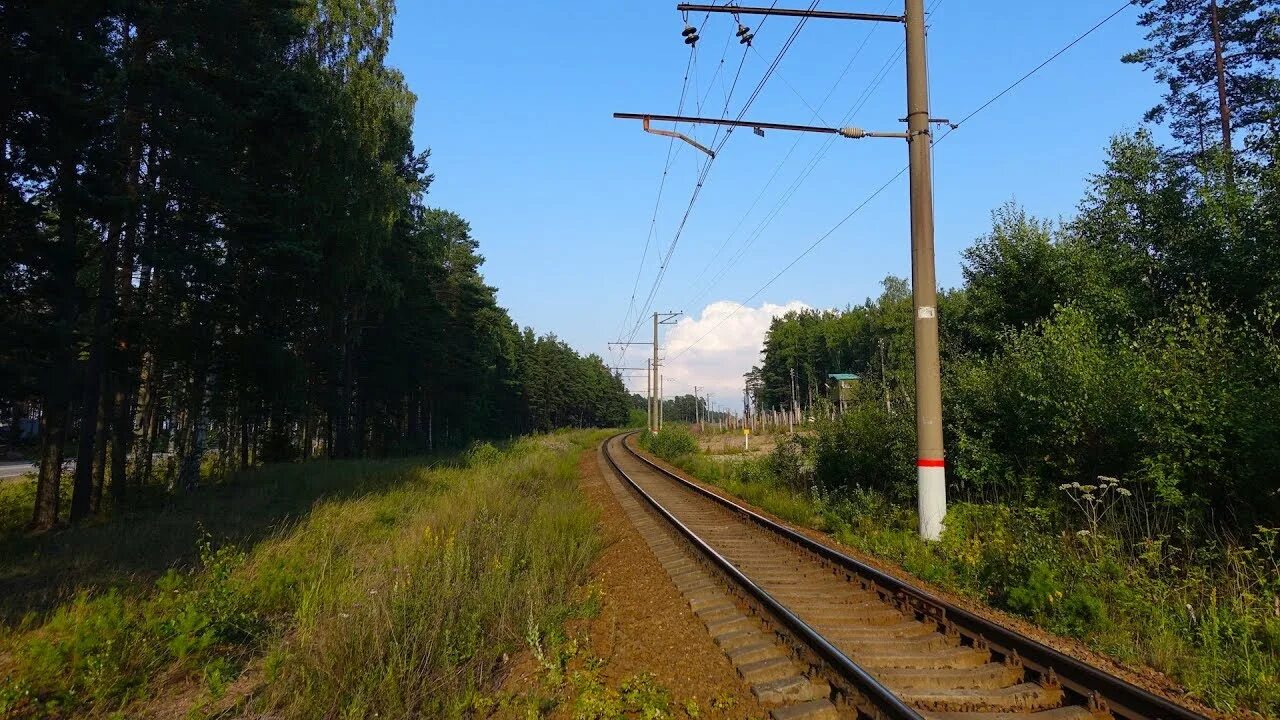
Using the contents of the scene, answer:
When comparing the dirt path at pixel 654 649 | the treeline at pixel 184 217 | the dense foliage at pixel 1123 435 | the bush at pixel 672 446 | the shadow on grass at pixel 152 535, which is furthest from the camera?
the bush at pixel 672 446

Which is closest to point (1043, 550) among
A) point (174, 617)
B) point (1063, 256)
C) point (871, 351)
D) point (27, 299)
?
point (174, 617)

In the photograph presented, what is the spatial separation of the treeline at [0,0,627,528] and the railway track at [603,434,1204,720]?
1200cm

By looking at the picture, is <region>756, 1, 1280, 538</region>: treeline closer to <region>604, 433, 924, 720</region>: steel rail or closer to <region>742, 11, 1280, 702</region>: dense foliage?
<region>742, 11, 1280, 702</region>: dense foliage

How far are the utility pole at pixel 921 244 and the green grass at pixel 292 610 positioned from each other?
17.1ft

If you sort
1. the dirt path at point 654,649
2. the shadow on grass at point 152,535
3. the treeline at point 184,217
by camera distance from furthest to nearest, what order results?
the treeline at point 184,217, the shadow on grass at point 152,535, the dirt path at point 654,649

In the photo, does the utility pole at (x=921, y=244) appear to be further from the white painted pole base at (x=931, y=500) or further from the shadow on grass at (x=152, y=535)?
the shadow on grass at (x=152, y=535)

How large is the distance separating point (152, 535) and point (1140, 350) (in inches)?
617

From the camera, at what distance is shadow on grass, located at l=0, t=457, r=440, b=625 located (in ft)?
25.3

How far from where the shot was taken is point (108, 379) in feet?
49.6

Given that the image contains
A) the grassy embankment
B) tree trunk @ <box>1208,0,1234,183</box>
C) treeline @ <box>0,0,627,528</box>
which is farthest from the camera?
tree trunk @ <box>1208,0,1234,183</box>

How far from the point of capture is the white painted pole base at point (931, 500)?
9297mm

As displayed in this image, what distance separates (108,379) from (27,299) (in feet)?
14.1

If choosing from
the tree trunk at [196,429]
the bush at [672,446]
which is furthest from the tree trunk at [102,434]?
the bush at [672,446]

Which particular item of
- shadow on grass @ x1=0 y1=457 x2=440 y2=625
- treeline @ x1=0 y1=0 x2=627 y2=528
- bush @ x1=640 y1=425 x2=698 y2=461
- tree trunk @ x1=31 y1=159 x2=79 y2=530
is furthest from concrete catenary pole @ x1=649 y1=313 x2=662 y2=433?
tree trunk @ x1=31 y1=159 x2=79 y2=530
